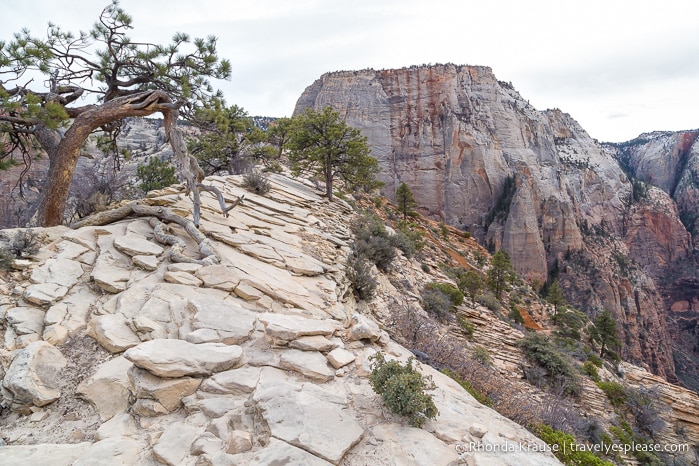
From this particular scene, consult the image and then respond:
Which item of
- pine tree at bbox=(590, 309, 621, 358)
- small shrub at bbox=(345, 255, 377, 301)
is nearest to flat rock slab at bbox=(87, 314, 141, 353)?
small shrub at bbox=(345, 255, 377, 301)

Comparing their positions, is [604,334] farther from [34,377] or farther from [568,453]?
[34,377]

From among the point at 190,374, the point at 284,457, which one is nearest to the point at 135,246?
the point at 190,374

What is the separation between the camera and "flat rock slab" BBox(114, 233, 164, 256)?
566 cm

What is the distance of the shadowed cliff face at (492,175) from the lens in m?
50.1

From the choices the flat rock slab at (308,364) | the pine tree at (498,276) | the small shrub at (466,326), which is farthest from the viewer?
the pine tree at (498,276)

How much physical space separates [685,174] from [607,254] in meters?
53.3

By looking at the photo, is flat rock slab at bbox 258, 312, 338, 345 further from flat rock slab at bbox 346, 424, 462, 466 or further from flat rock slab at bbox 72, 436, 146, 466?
flat rock slab at bbox 72, 436, 146, 466

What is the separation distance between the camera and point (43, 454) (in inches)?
101

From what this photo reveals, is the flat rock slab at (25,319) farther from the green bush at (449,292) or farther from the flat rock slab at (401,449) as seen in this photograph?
the green bush at (449,292)

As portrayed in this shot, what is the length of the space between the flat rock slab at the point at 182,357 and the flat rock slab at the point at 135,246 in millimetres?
2742

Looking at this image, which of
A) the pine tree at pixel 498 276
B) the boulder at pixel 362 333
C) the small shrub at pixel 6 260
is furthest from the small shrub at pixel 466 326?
the pine tree at pixel 498 276

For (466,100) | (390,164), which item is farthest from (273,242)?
(466,100)

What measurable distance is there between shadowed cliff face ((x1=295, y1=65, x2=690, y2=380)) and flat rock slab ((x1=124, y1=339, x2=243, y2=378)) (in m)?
51.3

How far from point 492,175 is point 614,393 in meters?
46.9
